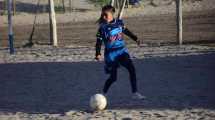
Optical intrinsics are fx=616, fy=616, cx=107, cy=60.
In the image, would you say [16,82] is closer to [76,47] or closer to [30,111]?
[30,111]

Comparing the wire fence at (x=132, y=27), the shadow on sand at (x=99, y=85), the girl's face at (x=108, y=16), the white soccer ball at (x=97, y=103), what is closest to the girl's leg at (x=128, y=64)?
the shadow on sand at (x=99, y=85)

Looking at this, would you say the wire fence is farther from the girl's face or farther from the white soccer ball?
the white soccer ball

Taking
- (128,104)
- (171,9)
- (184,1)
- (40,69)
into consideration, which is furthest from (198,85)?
(184,1)

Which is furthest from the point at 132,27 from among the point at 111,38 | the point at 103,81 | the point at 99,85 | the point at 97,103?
the point at 97,103

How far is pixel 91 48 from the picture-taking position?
1967cm

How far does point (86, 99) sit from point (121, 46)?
4.05 feet

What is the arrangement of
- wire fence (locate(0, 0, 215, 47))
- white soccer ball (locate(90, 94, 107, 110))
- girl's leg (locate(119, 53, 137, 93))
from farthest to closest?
wire fence (locate(0, 0, 215, 47))
girl's leg (locate(119, 53, 137, 93))
white soccer ball (locate(90, 94, 107, 110))

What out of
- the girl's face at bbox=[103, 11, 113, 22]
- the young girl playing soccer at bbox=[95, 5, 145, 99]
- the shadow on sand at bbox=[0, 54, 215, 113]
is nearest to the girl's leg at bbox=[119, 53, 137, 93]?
the young girl playing soccer at bbox=[95, 5, 145, 99]

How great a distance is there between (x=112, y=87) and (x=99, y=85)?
0.43 m

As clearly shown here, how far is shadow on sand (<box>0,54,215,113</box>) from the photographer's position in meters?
10.2

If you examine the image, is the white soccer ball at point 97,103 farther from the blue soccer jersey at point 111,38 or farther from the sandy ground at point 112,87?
the blue soccer jersey at point 111,38

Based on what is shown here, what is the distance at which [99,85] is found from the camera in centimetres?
1233

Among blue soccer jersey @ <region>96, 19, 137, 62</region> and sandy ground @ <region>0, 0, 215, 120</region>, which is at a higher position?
blue soccer jersey @ <region>96, 19, 137, 62</region>

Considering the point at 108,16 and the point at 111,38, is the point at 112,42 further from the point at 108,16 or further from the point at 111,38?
the point at 108,16
